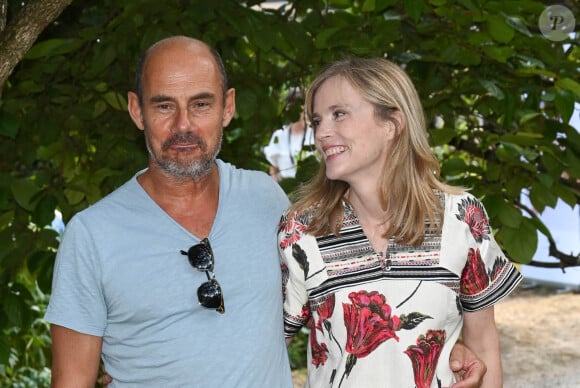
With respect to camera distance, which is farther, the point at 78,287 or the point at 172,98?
the point at 172,98

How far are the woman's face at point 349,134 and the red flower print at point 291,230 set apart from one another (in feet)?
0.45

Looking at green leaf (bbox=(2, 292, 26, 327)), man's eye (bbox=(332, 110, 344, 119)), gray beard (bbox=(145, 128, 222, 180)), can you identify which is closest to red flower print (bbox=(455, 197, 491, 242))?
man's eye (bbox=(332, 110, 344, 119))

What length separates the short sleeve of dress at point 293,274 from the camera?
1.96 meters

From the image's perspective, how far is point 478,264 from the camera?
6.34 feet

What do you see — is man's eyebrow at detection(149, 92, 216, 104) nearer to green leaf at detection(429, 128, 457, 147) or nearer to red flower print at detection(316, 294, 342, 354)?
red flower print at detection(316, 294, 342, 354)

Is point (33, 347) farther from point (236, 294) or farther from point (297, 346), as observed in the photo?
point (236, 294)

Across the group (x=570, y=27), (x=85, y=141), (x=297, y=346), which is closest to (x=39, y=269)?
(x=85, y=141)

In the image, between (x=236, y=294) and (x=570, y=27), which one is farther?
(x=570, y=27)

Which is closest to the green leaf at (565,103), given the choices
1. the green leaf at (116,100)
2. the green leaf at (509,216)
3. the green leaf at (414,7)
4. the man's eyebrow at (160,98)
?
the green leaf at (509,216)

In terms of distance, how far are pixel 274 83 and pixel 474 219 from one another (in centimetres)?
134

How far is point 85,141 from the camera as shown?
9.80 feet

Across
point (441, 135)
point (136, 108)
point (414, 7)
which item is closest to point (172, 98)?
point (136, 108)

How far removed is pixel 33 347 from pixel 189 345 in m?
2.95

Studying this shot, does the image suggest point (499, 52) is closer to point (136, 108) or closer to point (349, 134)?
point (349, 134)
